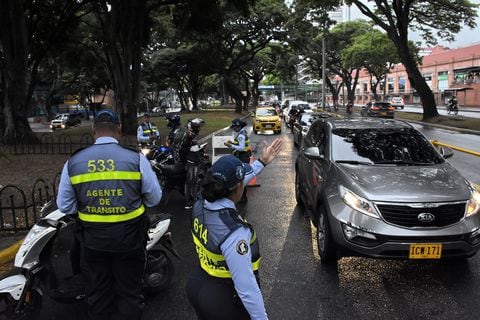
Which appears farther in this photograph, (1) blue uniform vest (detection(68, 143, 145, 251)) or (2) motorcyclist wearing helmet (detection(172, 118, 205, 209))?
(2) motorcyclist wearing helmet (detection(172, 118, 205, 209))

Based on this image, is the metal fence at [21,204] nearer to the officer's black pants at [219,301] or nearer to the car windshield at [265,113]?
the officer's black pants at [219,301]

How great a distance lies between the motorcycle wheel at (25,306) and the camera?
144 inches

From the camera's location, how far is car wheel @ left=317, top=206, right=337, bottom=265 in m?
4.88

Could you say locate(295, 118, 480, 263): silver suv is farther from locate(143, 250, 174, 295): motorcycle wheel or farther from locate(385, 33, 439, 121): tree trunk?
locate(385, 33, 439, 121): tree trunk

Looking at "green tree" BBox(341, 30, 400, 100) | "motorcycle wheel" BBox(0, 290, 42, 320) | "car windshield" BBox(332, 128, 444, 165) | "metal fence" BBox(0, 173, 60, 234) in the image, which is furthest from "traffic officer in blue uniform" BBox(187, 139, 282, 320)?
"green tree" BBox(341, 30, 400, 100)

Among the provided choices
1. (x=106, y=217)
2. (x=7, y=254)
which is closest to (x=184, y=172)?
(x=7, y=254)

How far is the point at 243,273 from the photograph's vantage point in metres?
2.18

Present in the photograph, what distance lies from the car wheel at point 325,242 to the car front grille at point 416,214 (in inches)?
27.8

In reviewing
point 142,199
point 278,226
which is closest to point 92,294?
point 142,199

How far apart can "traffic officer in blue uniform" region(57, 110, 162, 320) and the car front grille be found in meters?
2.42

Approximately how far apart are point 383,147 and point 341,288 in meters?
2.18

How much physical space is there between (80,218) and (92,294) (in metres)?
0.56

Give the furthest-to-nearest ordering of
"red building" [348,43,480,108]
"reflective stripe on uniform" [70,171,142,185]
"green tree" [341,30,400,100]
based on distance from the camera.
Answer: "red building" [348,43,480,108] → "green tree" [341,30,400,100] → "reflective stripe on uniform" [70,171,142,185]

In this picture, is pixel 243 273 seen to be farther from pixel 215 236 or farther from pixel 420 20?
pixel 420 20
